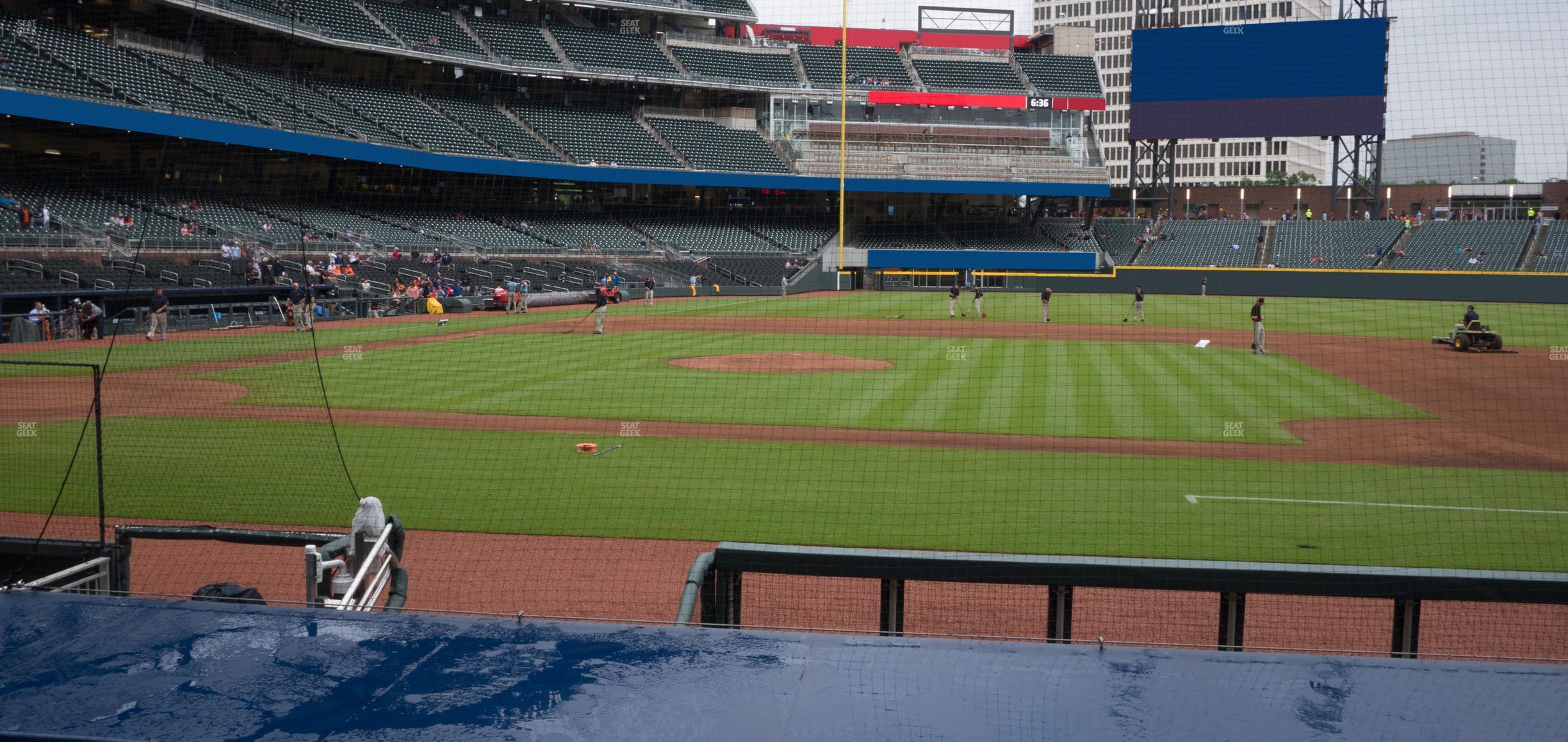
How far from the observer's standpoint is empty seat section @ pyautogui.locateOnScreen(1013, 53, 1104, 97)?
Answer: 2596 inches

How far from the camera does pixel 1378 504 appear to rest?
11578 millimetres

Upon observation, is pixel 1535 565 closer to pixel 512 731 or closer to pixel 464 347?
pixel 512 731

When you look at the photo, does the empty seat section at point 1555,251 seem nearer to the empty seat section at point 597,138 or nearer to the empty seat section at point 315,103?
the empty seat section at point 597,138

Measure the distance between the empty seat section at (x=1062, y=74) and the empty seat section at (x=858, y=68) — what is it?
8.32 m

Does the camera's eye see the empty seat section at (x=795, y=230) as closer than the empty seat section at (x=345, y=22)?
No

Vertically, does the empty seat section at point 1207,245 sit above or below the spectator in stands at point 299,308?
above

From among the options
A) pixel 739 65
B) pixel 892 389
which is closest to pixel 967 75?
pixel 739 65

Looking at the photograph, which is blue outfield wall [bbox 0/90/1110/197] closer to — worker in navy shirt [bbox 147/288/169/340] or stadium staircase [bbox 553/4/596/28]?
worker in navy shirt [bbox 147/288/169/340]

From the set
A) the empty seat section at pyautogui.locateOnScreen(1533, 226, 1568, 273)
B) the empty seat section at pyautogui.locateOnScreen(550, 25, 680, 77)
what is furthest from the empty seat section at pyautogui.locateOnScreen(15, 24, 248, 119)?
the empty seat section at pyautogui.locateOnScreen(1533, 226, 1568, 273)

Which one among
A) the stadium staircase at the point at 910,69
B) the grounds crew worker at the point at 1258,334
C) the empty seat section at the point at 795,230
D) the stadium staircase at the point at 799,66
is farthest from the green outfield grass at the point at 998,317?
the stadium staircase at the point at 910,69

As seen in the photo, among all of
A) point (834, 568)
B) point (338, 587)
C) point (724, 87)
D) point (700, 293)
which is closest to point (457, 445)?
point (338, 587)

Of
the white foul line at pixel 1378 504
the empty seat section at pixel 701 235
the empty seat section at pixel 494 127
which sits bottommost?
the white foul line at pixel 1378 504

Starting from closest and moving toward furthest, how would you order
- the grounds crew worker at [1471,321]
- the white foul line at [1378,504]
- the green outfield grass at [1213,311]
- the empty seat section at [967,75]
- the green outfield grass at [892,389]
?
the white foul line at [1378,504], the green outfield grass at [892,389], the grounds crew worker at [1471,321], the green outfield grass at [1213,311], the empty seat section at [967,75]

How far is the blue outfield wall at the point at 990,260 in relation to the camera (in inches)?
2170
